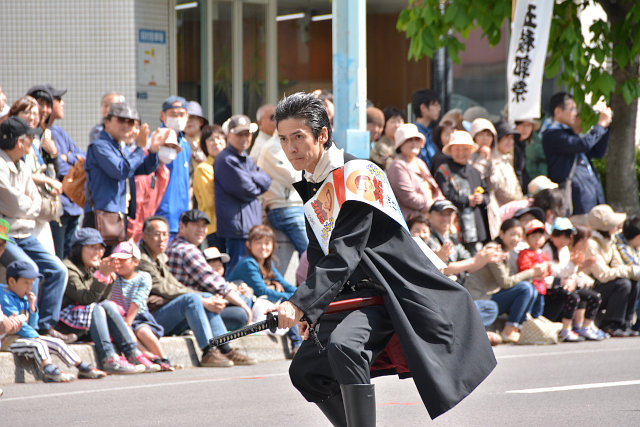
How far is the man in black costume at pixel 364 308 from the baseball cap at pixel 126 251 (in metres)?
4.46

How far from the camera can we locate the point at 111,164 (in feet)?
33.1

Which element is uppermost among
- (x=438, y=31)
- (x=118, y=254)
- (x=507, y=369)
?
(x=438, y=31)

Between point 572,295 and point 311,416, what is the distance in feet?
17.9

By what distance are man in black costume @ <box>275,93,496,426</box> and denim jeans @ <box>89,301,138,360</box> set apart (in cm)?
431

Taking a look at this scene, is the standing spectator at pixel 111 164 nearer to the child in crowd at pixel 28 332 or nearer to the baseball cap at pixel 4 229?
the baseball cap at pixel 4 229

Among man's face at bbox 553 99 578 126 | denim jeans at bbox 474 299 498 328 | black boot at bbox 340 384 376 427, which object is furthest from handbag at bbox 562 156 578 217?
black boot at bbox 340 384 376 427

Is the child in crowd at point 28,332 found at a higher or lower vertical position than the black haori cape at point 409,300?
lower

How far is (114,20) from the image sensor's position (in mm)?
15047

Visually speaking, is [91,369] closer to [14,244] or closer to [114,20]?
[14,244]

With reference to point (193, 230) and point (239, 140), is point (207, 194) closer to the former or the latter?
point (239, 140)

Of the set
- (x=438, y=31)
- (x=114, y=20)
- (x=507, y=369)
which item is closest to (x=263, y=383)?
(x=507, y=369)

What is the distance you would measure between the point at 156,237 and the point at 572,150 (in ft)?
18.8

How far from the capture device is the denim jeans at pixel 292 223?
457 inches

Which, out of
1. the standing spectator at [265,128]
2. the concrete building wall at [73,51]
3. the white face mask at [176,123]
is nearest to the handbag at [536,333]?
the standing spectator at [265,128]
